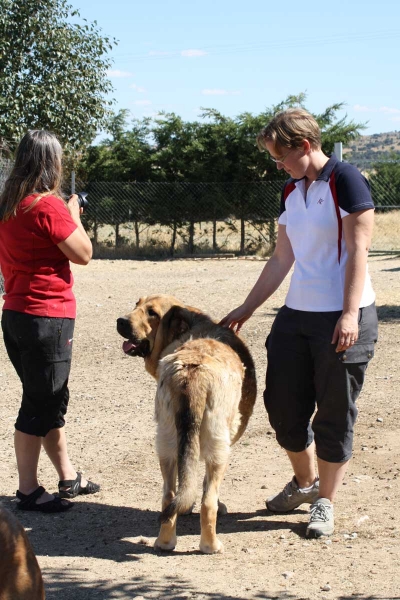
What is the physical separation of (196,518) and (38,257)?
188cm

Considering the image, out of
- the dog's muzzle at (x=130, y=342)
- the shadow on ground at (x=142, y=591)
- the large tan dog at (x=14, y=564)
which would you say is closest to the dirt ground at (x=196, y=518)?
the shadow on ground at (x=142, y=591)

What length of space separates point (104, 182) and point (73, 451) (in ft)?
56.7

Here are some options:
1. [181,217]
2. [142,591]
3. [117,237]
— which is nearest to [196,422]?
[142,591]

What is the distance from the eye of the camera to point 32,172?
4.57 metres

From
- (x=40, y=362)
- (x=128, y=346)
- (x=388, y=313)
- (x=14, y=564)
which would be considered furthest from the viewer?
(x=388, y=313)

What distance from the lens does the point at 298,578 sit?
380cm

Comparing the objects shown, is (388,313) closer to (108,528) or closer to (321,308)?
(321,308)

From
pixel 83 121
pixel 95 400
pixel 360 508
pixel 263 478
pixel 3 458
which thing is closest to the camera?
pixel 360 508

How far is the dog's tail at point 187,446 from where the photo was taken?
155 inches

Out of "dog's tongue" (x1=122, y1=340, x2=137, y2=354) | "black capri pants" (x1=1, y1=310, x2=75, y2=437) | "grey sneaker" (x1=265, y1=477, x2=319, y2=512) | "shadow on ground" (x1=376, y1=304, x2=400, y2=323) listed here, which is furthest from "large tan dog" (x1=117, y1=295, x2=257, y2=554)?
"shadow on ground" (x1=376, y1=304, x2=400, y2=323)

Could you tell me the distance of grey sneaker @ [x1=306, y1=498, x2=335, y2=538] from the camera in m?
4.31

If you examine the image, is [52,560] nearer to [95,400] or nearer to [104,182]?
[95,400]

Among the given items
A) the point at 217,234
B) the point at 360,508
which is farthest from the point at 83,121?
the point at 360,508

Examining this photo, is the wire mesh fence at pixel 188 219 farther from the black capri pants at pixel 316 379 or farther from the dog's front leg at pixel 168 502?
the dog's front leg at pixel 168 502
